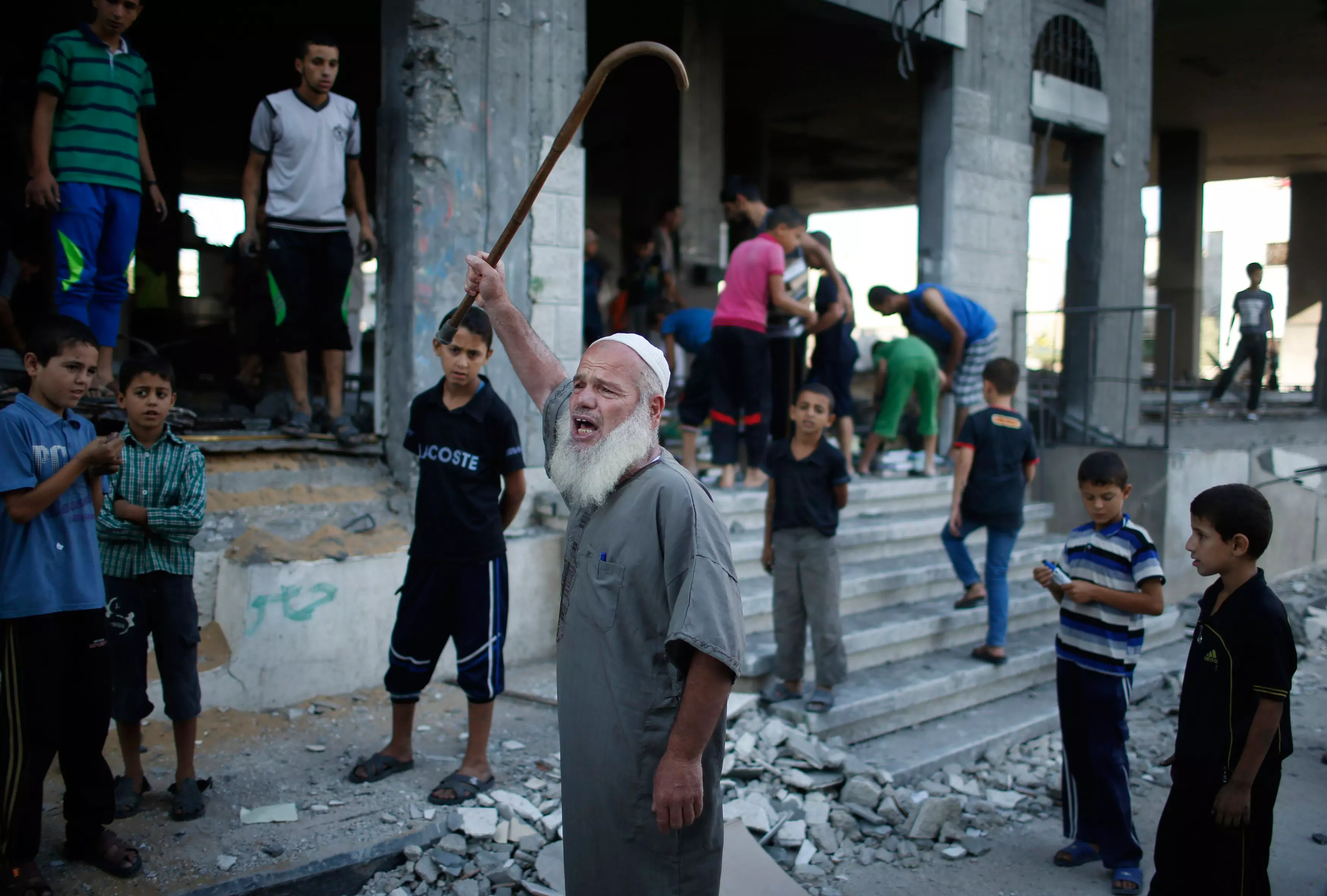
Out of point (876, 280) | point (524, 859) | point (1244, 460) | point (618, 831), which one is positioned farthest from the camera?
point (876, 280)

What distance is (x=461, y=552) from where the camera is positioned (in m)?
3.80

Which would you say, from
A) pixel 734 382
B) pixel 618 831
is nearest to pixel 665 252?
pixel 734 382

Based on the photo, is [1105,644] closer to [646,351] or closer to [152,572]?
[646,351]

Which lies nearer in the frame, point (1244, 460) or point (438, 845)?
point (438, 845)

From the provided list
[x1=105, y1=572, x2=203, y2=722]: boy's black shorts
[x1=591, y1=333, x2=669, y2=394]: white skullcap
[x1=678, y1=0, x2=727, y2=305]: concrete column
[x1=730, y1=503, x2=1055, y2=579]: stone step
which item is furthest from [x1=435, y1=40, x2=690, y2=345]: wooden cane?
[x1=678, y1=0, x2=727, y2=305]: concrete column

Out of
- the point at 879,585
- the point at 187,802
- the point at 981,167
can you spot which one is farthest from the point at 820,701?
the point at 981,167

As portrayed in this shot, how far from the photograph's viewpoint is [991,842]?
13.7 feet

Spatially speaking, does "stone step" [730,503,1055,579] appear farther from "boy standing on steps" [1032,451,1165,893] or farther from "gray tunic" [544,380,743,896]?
"gray tunic" [544,380,743,896]

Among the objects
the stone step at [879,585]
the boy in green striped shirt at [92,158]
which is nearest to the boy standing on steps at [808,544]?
the stone step at [879,585]

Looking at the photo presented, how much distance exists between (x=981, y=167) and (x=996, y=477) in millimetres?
4312

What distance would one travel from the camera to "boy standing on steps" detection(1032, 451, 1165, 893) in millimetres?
3676

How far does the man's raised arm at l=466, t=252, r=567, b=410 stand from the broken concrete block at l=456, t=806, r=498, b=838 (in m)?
1.63

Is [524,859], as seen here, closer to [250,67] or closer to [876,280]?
[250,67]

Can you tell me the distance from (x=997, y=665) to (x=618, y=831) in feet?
13.5
